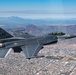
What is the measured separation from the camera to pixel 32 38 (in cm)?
3381

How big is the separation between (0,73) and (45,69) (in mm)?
19251

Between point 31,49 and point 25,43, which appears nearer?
point 25,43

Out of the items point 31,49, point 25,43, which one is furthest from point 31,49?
point 25,43

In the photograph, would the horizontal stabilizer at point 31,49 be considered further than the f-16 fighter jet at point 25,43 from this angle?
Yes

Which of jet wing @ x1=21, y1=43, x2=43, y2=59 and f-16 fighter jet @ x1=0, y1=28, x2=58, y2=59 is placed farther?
jet wing @ x1=21, y1=43, x2=43, y2=59

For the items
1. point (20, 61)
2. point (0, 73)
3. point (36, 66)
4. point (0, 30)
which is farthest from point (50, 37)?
point (20, 61)

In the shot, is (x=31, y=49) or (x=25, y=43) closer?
(x=25, y=43)

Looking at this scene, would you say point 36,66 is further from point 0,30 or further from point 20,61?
point 0,30

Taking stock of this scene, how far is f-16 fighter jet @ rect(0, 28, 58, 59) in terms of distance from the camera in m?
32.8

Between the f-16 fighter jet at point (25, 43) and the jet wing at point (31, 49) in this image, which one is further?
the jet wing at point (31, 49)

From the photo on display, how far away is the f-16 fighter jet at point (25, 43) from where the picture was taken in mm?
32750

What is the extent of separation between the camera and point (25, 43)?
33.5 metres

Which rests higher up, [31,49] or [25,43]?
[25,43]

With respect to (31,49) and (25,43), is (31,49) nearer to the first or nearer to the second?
(31,49)
